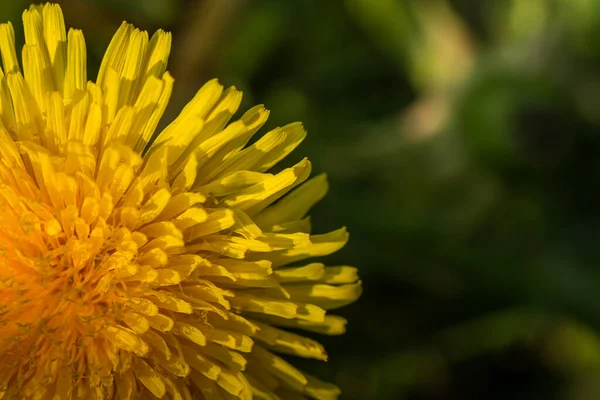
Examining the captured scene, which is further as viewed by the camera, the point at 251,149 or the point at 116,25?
the point at 116,25

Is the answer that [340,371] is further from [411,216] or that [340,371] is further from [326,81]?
[326,81]

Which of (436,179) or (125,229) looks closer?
(125,229)

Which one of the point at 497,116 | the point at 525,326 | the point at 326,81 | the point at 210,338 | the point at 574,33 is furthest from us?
the point at 326,81

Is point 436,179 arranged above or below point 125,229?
above

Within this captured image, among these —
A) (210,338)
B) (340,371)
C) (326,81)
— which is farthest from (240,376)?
(326,81)
